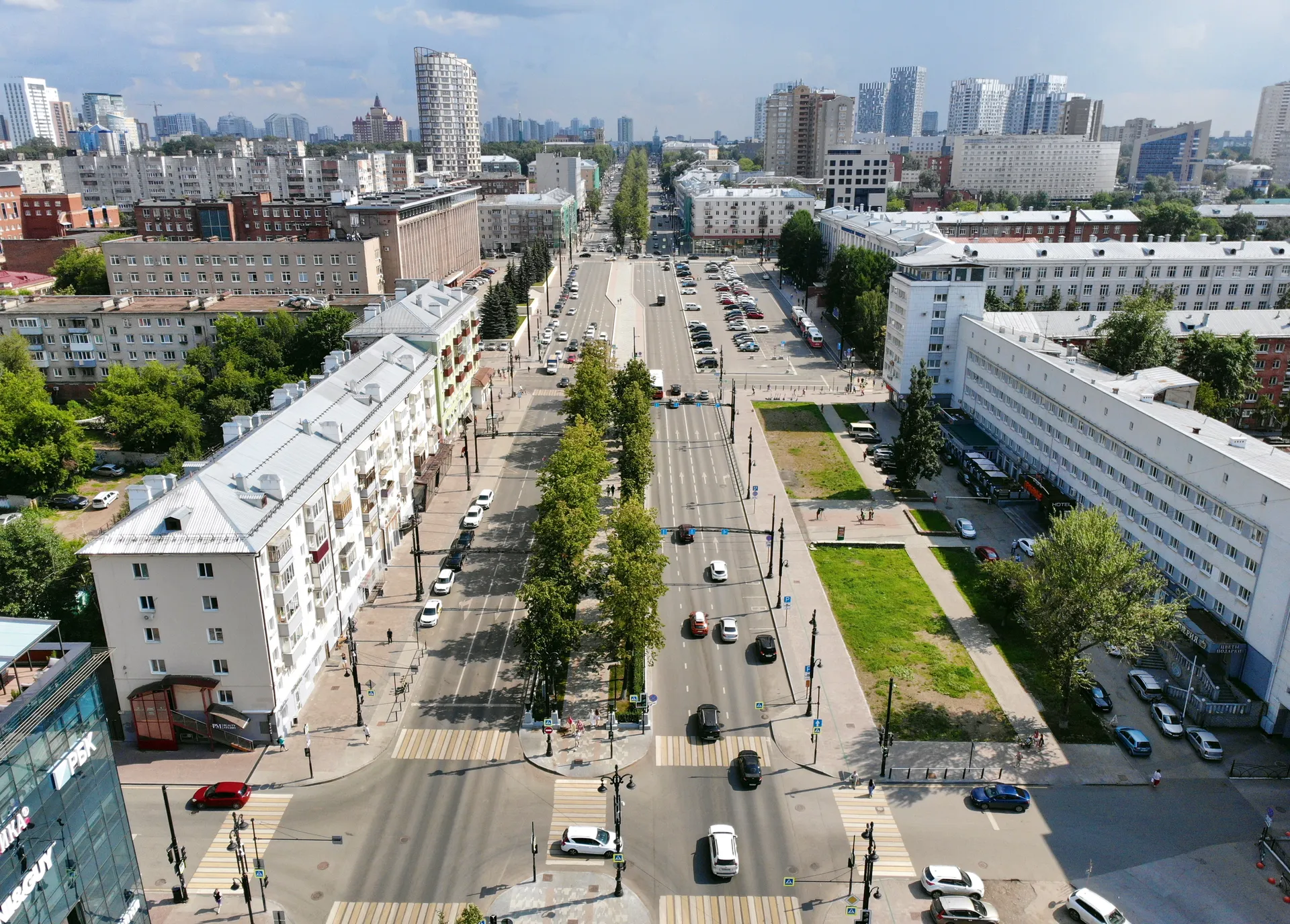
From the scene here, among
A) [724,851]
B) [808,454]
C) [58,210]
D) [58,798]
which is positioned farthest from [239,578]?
[58,210]

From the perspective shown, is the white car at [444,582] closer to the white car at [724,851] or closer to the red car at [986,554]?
the white car at [724,851]

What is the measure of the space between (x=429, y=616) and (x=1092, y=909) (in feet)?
132

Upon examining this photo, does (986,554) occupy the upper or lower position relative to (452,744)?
upper

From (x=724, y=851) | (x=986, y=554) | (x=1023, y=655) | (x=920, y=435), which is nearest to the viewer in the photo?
(x=724, y=851)

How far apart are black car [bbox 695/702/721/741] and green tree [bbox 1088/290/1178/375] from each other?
64.7 metres

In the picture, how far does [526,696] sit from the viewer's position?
52.0 m

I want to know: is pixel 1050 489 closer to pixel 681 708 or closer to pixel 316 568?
pixel 681 708

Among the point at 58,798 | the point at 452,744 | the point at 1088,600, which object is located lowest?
the point at 452,744

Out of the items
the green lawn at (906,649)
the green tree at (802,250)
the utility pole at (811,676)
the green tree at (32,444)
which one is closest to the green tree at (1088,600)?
the green lawn at (906,649)

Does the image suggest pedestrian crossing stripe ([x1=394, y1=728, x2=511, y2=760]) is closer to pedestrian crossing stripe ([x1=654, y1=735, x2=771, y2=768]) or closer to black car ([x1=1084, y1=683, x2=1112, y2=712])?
pedestrian crossing stripe ([x1=654, y1=735, x2=771, y2=768])

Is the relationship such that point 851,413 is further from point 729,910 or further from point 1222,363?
point 729,910

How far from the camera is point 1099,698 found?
167 ft

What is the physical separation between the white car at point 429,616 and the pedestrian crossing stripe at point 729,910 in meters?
26.8

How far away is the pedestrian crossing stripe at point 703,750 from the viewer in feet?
153
